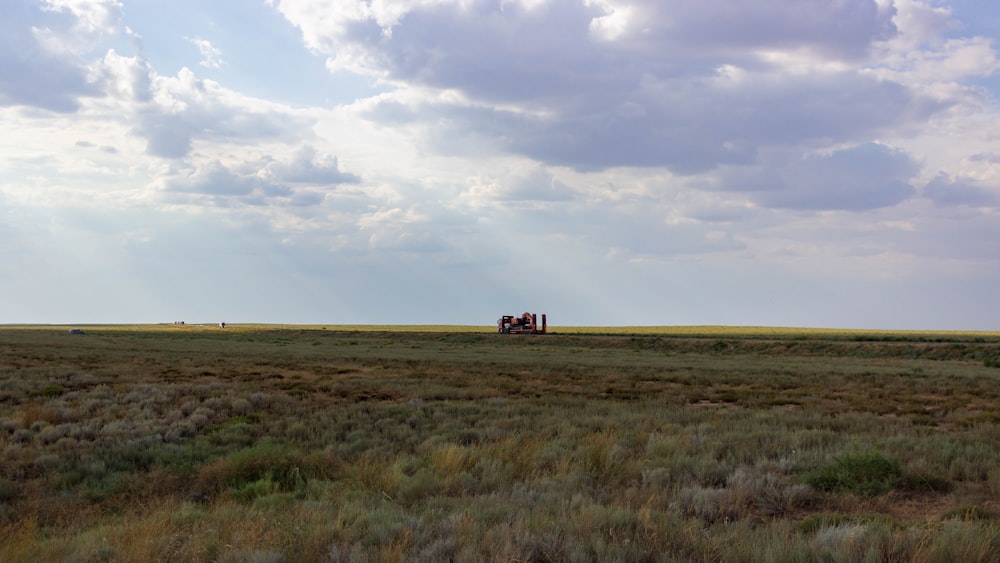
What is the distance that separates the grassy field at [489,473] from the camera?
6008mm

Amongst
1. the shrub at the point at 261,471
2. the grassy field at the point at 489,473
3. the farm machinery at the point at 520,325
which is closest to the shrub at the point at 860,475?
the grassy field at the point at 489,473

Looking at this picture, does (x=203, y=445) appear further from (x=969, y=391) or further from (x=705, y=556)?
(x=969, y=391)

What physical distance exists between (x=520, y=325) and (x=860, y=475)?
78.2 meters

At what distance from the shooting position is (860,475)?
9.12m

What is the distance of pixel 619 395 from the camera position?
2116 cm

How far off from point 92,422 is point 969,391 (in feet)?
83.7

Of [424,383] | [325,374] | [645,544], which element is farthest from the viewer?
[325,374]

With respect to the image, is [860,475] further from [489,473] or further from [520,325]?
[520,325]

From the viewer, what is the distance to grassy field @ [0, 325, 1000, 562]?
6008mm

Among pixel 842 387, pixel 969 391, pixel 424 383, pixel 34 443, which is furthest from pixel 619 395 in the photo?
pixel 34 443

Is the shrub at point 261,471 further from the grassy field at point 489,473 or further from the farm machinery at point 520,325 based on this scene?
the farm machinery at point 520,325

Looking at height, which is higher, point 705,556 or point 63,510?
point 705,556

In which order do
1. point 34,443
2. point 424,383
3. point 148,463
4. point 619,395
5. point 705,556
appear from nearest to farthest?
point 705,556, point 148,463, point 34,443, point 619,395, point 424,383

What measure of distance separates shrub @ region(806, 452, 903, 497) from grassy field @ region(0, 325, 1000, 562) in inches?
1.1
